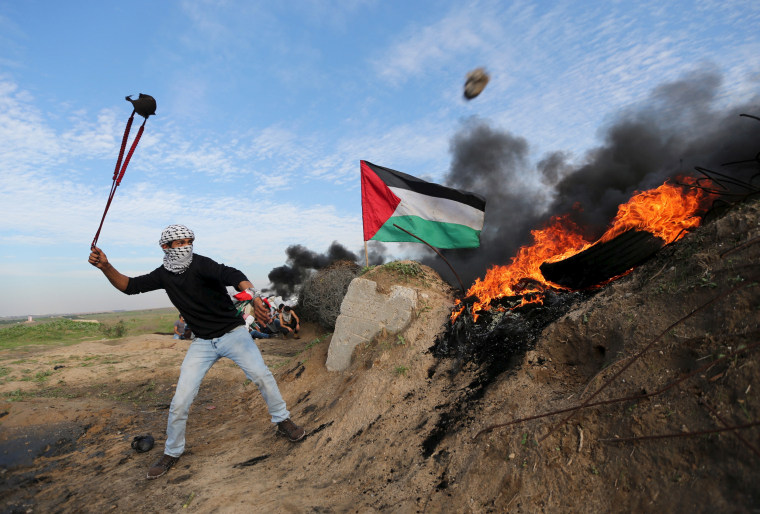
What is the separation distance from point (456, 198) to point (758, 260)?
5.62 meters

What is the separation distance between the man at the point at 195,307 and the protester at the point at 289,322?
11.6 meters

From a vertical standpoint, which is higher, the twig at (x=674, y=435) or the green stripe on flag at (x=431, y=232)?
the green stripe on flag at (x=431, y=232)

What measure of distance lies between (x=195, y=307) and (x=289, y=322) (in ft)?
39.7

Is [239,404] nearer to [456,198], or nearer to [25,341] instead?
[456,198]

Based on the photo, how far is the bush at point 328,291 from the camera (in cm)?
1577

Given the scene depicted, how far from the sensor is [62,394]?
8.91 meters

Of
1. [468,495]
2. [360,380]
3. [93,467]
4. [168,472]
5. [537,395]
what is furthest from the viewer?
[360,380]

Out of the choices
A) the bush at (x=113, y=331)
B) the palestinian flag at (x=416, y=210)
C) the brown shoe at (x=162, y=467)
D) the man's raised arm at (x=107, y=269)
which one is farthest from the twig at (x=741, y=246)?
the bush at (x=113, y=331)

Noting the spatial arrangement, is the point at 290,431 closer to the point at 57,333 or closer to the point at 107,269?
the point at 107,269

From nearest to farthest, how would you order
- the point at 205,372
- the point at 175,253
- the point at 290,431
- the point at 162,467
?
the point at 162,467
the point at 205,372
the point at 175,253
the point at 290,431

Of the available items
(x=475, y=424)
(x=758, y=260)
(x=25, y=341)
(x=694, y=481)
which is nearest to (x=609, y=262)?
(x=758, y=260)

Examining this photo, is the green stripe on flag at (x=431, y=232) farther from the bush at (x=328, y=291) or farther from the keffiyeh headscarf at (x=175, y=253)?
the bush at (x=328, y=291)

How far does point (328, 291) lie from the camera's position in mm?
15992

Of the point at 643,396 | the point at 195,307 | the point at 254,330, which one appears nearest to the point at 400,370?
the point at 195,307
